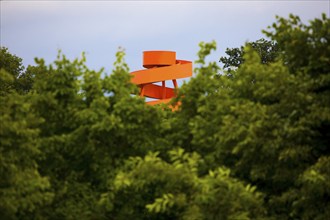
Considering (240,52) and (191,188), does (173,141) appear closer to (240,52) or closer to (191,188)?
(191,188)

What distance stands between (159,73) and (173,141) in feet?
93.2

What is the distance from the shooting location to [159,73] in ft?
177

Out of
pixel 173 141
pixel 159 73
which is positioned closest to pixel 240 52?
pixel 159 73

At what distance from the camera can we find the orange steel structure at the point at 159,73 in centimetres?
5369

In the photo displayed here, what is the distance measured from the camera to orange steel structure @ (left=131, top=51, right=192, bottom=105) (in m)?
53.7

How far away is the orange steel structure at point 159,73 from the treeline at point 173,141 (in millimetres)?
27398

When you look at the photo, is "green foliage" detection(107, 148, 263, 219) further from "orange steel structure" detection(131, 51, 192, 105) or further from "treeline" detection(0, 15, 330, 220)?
"orange steel structure" detection(131, 51, 192, 105)

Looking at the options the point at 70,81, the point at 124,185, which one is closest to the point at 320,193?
the point at 124,185

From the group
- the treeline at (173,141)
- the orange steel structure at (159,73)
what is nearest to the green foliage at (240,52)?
the orange steel structure at (159,73)

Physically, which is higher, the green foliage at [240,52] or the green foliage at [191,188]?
the green foliage at [240,52]

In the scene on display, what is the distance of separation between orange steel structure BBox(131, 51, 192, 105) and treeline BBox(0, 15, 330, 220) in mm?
27398

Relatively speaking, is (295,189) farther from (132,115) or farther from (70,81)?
(70,81)

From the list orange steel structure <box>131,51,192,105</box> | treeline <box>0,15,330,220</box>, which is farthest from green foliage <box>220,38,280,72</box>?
treeline <box>0,15,330,220</box>

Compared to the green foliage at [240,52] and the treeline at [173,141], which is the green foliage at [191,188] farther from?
the green foliage at [240,52]
